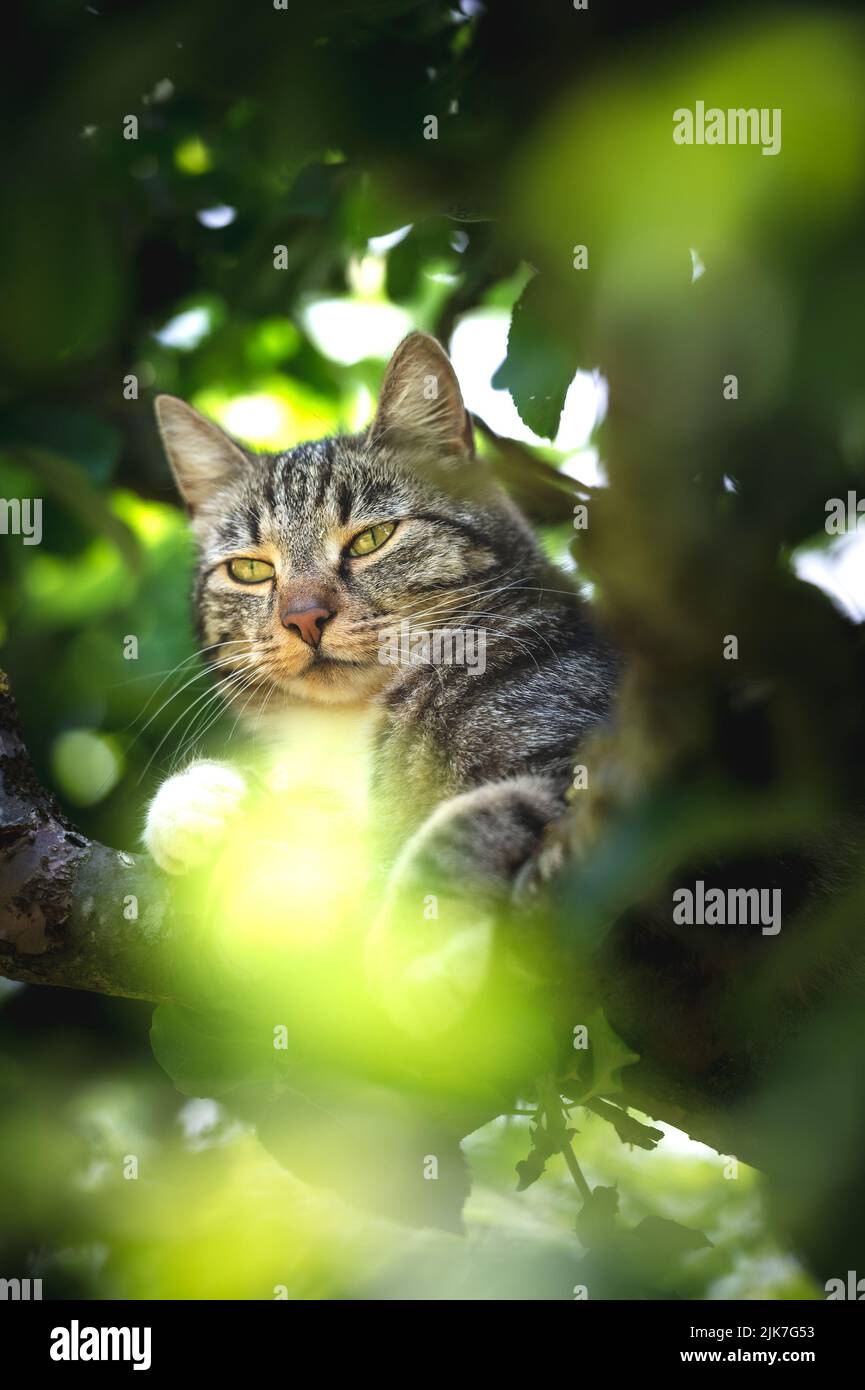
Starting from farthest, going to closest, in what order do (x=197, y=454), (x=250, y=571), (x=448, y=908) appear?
(x=197, y=454) < (x=250, y=571) < (x=448, y=908)

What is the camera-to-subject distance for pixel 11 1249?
2162 millimetres

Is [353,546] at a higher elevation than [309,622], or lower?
higher

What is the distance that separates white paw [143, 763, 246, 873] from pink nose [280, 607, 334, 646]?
0.34m

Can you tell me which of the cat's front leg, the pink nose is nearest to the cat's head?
the pink nose

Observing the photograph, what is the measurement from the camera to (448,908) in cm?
155

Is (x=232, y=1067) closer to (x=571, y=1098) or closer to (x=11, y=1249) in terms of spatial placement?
(x=571, y=1098)

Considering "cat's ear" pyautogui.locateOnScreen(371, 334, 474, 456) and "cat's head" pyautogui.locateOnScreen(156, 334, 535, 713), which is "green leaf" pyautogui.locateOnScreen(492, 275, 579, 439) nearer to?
"cat's head" pyautogui.locateOnScreen(156, 334, 535, 713)

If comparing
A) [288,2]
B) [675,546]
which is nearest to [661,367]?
[675,546]

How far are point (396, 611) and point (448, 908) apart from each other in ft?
3.33

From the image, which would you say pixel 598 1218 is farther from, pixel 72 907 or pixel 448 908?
pixel 72 907

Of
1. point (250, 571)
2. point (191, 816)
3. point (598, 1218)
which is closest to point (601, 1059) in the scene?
point (598, 1218)

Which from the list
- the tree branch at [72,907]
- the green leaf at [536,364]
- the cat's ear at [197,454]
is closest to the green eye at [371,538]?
the cat's ear at [197,454]

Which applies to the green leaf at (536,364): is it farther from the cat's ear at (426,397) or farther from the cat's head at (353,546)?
the cat's ear at (426,397)

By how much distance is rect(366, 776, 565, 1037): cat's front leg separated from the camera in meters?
1.51
